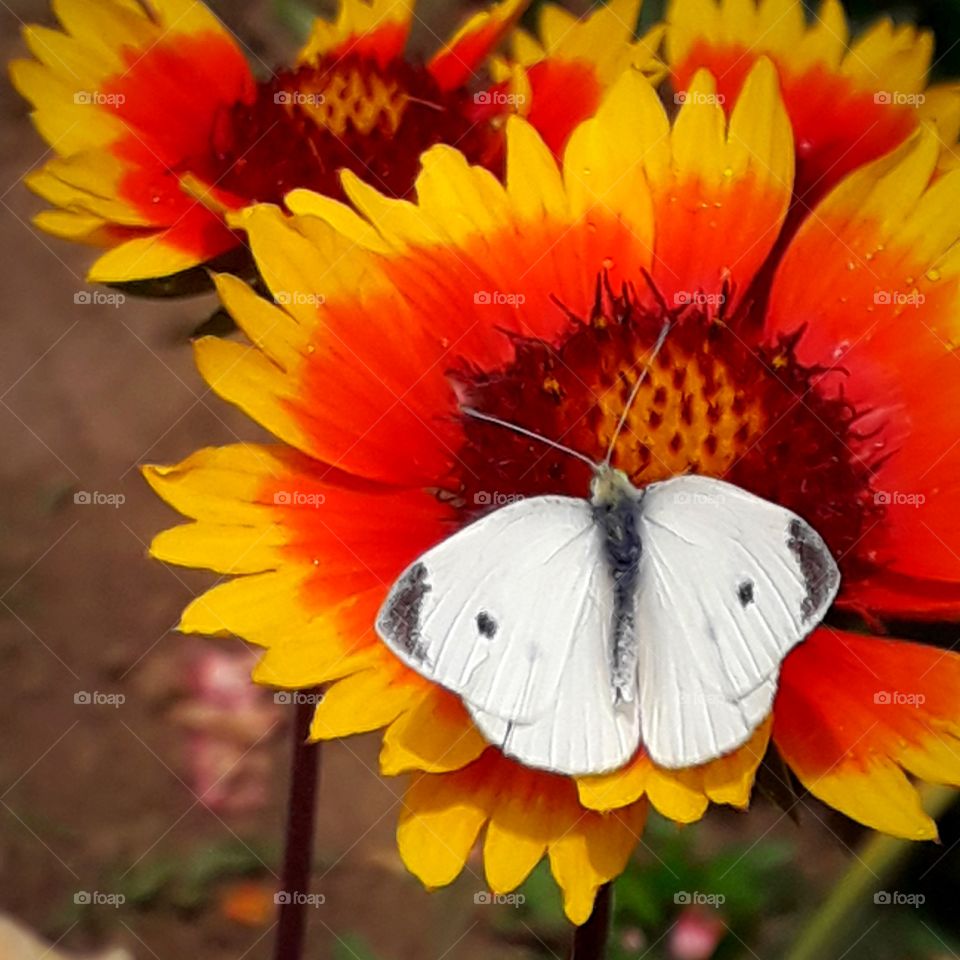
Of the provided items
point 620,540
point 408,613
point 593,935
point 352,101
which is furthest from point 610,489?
point 352,101

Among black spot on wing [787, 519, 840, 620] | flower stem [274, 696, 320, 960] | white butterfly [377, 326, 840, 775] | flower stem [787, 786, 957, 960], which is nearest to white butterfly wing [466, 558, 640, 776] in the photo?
white butterfly [377, 326, 840, 775]

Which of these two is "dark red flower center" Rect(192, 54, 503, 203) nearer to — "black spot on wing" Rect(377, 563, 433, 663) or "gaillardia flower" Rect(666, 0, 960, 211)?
"gaillardia flower" Rect(666, 0, 960, 211)

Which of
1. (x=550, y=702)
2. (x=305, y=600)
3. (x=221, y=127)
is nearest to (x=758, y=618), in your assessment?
(x=550, y=702)

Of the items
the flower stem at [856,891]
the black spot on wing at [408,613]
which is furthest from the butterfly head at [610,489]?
the flower stem at [856,891]

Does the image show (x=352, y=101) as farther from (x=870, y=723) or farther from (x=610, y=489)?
(x=870, y=723)

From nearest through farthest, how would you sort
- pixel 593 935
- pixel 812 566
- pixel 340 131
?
pixel 812 566, pixel 593 935, pixel 340 131

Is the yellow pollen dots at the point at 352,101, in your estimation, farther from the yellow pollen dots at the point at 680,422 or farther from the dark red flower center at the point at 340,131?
the yellow pollen dots at the point at 680,422

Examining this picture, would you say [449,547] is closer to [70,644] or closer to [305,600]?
[305,600]
